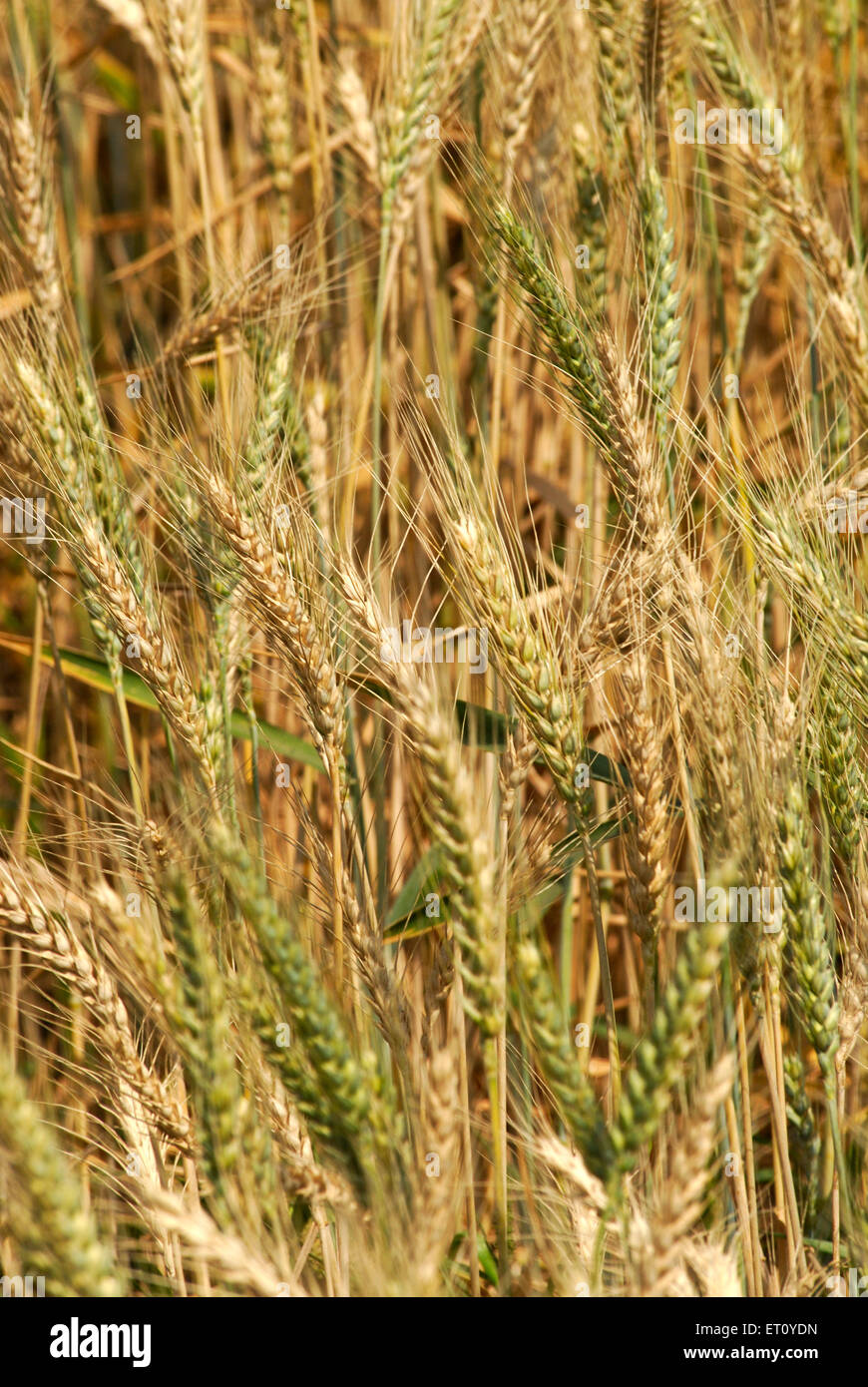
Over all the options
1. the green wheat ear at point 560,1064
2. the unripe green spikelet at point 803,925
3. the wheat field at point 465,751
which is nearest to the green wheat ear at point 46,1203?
the wheat field at point 465,751

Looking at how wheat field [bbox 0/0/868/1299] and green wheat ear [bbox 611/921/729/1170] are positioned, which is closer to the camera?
green wheat ear [bbox 611/921/729/1170]

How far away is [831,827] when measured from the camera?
128cm

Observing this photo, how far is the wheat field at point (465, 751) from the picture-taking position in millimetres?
855

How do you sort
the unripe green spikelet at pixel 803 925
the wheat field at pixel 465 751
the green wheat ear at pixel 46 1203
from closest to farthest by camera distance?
the green wheat ear at pixel 46 1203 → the wheat field at pixel 465 751 → the unripe green spikelet at pixel 803 925

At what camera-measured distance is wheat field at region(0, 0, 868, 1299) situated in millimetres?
855

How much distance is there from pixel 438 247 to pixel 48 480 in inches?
41.2

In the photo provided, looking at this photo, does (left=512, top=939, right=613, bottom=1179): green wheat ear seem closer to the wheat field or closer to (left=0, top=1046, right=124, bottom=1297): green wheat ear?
the wheat field

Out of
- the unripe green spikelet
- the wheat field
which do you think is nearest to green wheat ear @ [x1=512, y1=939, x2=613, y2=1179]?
the wheat field

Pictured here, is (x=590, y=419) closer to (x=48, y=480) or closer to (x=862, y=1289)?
(x=48, y=480)

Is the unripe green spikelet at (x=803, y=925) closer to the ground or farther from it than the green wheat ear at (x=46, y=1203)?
→ farther from it

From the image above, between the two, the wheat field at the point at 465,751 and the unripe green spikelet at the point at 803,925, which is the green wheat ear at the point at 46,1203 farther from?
the unripe green spikelet at the point at 803,925

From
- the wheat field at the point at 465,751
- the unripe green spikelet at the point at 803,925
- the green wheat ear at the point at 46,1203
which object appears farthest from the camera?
the unripe green spikelet at the point at 803,925
